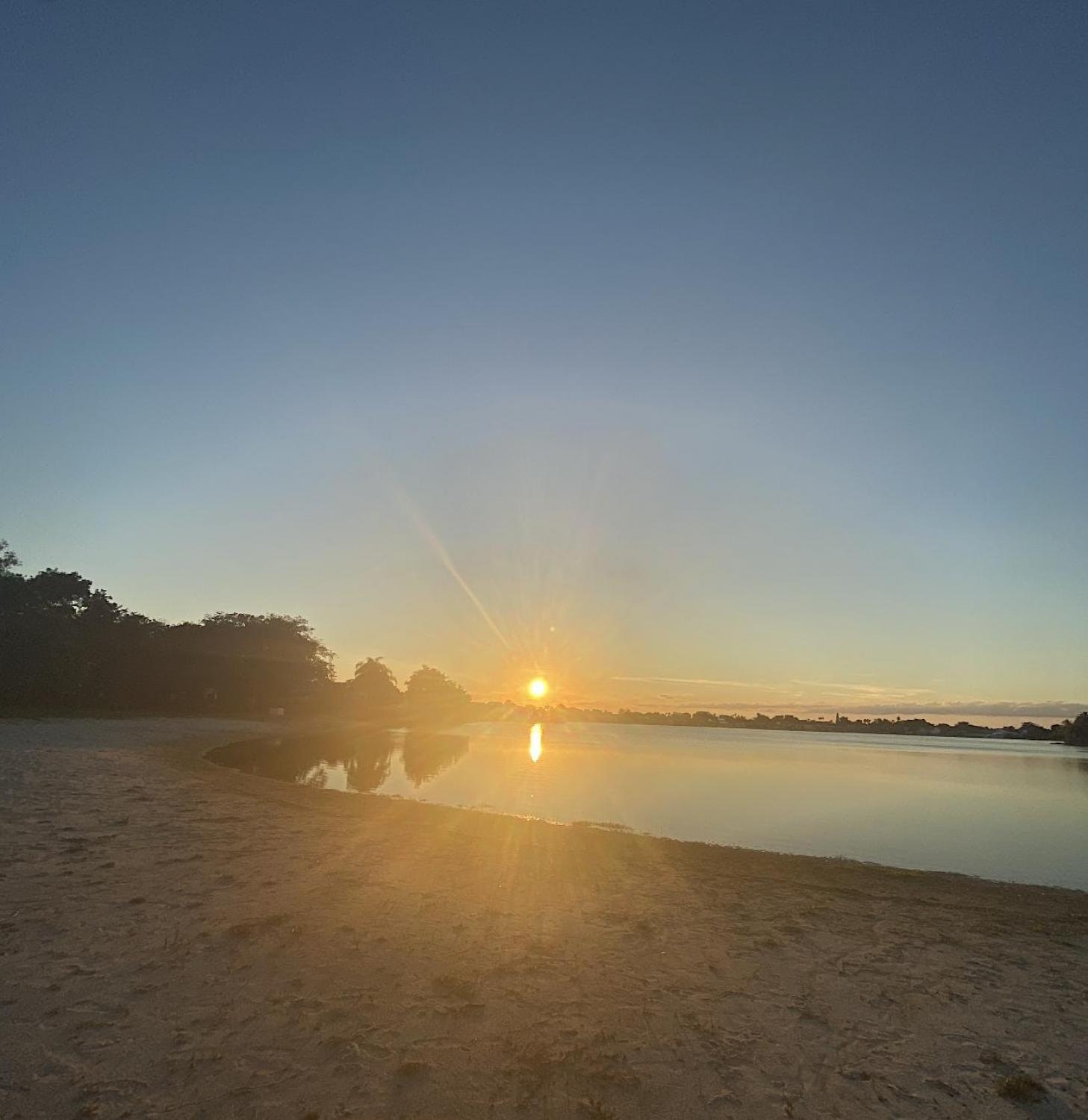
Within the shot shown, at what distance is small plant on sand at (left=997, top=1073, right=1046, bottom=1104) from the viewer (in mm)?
6297

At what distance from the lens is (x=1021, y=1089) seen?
6.38 m

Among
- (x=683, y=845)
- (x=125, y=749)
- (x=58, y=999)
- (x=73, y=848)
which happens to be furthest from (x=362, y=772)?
(x=58, y=999)

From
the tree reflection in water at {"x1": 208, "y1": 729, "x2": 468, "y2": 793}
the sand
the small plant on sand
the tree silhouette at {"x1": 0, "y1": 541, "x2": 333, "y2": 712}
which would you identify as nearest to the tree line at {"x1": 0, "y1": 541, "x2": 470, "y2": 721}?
the tree silhouette at {"x1": 0, "y1": 541, "x2": 333, "y2": 712}

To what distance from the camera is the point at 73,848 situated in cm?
1241

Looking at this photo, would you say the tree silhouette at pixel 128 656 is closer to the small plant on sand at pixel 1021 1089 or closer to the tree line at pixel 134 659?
the tree line at pixel 134 659

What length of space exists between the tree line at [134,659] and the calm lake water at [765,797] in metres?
23.1

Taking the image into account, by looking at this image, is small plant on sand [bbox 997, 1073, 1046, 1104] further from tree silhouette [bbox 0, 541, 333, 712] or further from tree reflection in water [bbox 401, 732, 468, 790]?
tree silhouette [bbox 0, 541, 333, 712]

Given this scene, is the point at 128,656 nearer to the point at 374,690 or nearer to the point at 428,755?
the point at 428,755

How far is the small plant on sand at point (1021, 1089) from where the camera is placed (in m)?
6.30

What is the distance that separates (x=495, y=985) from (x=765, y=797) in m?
32.1

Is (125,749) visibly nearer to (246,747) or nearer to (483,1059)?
(246,747)

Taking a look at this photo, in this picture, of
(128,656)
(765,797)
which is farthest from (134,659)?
(765,797)

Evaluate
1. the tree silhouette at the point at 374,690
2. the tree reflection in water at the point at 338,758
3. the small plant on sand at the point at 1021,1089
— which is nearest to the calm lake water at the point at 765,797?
the tree reflection in water at the point at 338,758

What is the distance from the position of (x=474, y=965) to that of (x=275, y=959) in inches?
98.4
